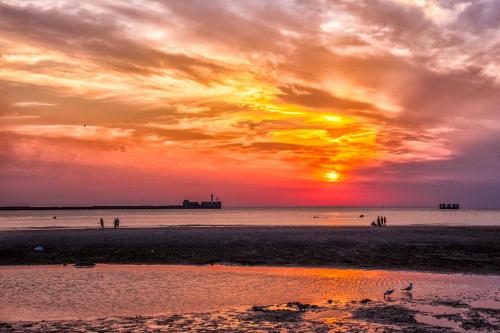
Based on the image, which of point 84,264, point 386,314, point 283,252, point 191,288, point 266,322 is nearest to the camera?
point 266,322

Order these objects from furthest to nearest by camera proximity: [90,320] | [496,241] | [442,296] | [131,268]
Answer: [496,241] < [131,268] < [442,296] < [90,320]

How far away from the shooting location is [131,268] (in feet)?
116

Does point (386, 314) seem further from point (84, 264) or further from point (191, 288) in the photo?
point (84, 264)

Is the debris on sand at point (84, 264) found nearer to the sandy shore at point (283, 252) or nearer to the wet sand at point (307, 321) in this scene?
the sandy shore at point (283, 252)

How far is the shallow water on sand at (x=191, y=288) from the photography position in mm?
21312

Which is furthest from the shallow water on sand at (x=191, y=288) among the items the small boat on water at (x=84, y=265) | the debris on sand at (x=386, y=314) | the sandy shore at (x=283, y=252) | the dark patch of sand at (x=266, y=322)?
the sandy shore at (x=283, y=252)

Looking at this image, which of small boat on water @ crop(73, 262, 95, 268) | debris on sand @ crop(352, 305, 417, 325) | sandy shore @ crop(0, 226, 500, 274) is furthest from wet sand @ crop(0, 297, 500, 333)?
small boat on water @ crop(73, 262, 95, 268)

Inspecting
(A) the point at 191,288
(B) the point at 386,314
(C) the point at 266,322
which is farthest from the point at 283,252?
(C) the point at 266,322

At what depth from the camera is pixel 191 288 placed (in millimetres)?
26172

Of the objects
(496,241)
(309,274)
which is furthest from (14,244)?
(496,241)

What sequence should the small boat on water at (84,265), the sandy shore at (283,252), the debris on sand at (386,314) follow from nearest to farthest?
the debris on sand at (386,314) → the small boat on water at (84,265) → the sandy shore at (283,252)

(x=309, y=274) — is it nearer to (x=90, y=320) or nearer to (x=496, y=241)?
(x=90, y=320)

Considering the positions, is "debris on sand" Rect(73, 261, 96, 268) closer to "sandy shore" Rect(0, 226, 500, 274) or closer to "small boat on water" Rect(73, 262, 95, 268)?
"small boat on water" Rect(73, 262, 95, 268)

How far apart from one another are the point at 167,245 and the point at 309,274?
19.7 meters
